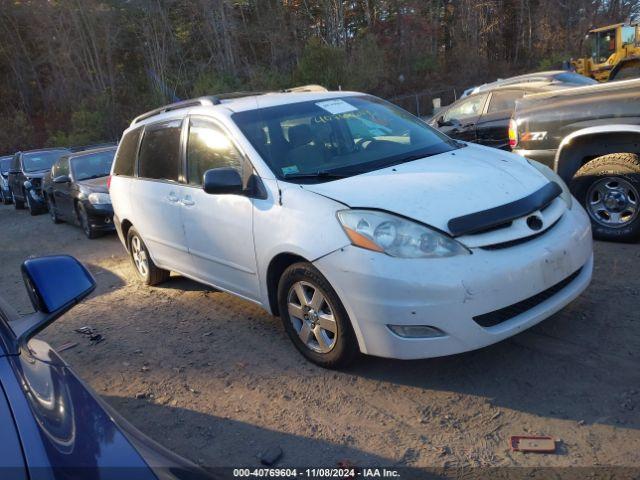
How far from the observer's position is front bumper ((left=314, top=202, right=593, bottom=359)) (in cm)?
316

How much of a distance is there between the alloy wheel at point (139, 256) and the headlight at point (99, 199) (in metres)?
3.42

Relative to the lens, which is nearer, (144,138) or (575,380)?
(575,380)

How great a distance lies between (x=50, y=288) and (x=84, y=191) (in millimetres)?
8153

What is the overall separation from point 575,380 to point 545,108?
353 cm

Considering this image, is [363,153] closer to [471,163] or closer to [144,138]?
[471,163]

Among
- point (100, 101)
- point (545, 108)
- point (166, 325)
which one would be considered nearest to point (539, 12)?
point (100, 101)

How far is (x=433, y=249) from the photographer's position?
324cm

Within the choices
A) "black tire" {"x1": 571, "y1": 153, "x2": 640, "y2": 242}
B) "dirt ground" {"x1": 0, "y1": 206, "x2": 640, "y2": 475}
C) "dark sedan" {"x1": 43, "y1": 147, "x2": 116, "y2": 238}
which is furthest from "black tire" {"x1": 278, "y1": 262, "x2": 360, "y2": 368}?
"dark sedan" {"x1": 43, "y1": 147, "x2": 116, "y2": 238}

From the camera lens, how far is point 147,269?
238 inches

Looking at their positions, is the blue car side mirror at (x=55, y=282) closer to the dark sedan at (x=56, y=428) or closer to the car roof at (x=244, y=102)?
the dark sedan at (x=56, y=428)

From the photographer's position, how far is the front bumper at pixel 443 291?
3.16m

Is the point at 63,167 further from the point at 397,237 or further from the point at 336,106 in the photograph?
the point at 397,237

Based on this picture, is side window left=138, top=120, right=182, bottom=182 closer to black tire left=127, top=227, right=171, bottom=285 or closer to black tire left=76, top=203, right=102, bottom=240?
black tire left=127, top=227, right=171, bottom=285

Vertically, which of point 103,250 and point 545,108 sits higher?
point 545,108
